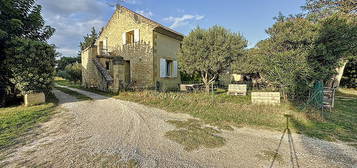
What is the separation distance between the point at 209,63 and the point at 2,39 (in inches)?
390

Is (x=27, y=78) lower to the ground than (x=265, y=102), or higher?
higher

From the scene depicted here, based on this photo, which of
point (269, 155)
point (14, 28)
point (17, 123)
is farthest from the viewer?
point (14, 28)

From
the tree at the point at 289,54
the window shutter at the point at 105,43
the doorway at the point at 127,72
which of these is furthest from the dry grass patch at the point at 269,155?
the window shutter at the point at 105,43

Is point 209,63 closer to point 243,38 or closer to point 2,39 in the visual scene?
point 243,38

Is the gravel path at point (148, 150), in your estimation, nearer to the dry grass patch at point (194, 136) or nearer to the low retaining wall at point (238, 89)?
the dry grass patch at point (194, 136)

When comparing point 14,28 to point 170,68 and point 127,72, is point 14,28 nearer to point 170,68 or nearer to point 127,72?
point 127,72

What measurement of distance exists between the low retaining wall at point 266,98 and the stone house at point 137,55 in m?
7.29

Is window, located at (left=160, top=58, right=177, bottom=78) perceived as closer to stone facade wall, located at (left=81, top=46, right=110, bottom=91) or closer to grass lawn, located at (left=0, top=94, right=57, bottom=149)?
stone facade wall, located at (left=81, top=46, right=110, bottom=91)

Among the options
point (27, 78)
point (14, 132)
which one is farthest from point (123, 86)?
point (14, 132)

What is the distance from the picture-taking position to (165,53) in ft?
45.3

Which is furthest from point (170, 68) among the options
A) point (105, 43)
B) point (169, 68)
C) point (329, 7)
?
point (329, 7)

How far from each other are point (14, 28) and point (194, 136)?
30.1 feet

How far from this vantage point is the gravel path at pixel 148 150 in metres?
2.59

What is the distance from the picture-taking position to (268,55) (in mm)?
7137
